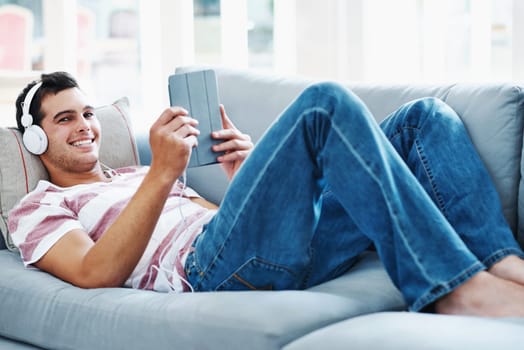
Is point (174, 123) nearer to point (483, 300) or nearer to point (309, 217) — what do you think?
point (309, 217)

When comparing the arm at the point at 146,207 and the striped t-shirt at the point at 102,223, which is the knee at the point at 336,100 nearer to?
the arm at the point at 146,207

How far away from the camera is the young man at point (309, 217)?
4.46 feet

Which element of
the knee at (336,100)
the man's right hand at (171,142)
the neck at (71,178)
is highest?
the knee at (336,100)

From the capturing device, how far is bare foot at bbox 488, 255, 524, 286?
58.6 inches

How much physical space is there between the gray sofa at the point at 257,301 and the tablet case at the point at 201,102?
33 centimetres

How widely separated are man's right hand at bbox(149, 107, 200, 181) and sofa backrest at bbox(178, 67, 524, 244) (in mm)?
608

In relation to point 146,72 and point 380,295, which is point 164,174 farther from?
point 146,72

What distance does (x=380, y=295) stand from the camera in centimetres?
150

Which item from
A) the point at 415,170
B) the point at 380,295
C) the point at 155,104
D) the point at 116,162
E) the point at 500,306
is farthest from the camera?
the point at 155,104

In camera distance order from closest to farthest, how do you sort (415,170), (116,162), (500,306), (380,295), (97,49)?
(500,306) → (380,295) → (415,170) → (116,162) → (97,49)

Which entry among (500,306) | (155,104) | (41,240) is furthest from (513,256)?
(155,104)

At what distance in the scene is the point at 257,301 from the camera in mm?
1386

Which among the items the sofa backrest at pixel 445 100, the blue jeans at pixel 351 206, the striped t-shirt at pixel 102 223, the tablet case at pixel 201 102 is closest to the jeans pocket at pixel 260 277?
the blue jeans at pixel 351 206

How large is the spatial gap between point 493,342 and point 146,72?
2472mm
